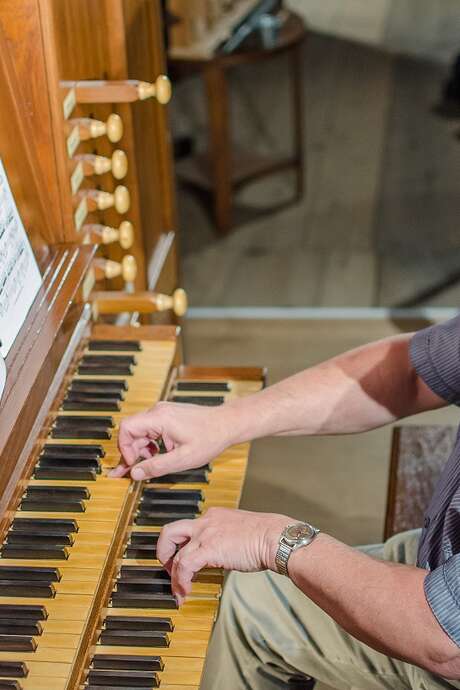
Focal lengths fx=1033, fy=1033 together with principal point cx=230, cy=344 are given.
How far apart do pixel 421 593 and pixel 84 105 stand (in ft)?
4.34

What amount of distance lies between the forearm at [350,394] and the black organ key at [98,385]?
0.24m

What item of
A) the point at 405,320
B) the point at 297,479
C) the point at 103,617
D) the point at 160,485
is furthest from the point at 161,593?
the point at 405,320

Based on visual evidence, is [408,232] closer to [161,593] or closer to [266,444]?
[266,444]

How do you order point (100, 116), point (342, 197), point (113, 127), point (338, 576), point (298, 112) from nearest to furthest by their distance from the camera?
point (338, 576) < point (113, 127) < point (100, 116) < point (298, 112) < point (342, 197)

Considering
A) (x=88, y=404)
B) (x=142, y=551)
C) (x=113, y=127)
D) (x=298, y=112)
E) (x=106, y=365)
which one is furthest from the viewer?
(x=298, y=112)

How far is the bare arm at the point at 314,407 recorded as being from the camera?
69.2 inches

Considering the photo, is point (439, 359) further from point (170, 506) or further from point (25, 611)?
point (25, 611)

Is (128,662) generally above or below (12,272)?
below

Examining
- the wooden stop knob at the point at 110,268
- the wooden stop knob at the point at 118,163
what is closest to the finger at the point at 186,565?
the wooden stop knob at the point at 110,268

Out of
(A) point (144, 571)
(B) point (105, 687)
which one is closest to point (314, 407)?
(A) point (144, 571)

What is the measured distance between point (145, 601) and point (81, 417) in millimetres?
407

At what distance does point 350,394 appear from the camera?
1.89 m

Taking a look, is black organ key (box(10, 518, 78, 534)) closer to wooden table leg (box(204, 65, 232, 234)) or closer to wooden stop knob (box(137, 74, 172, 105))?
wooden stop knob (box(137, 74, 172, 105))

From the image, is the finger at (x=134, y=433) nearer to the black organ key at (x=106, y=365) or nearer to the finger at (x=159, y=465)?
the finger at (x=159, y=465)
